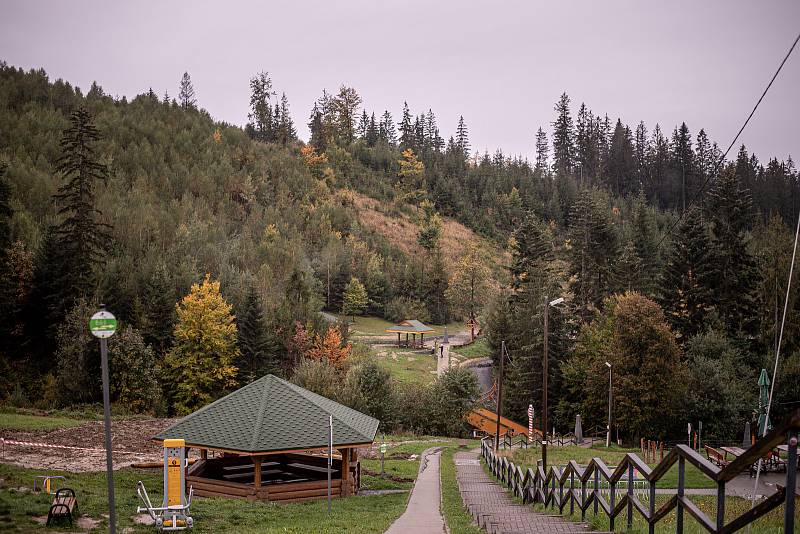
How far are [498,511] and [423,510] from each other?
4.04 metres

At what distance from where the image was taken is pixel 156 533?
14.0 m

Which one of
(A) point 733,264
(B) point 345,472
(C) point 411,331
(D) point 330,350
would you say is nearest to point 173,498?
(B) point 345,472

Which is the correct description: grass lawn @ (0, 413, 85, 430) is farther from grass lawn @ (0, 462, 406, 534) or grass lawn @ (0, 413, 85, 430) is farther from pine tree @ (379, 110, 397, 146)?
pine tree @ (379, 110, 397, 146)

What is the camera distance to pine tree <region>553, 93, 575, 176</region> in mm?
152000

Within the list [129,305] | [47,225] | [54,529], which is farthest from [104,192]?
[54,529]

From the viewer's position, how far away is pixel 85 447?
88.6 feet

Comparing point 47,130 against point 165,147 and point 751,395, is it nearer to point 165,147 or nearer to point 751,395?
point 165,147

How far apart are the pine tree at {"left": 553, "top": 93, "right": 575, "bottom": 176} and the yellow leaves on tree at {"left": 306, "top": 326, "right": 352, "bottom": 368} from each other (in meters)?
105

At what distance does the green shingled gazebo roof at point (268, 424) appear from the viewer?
70.1ft

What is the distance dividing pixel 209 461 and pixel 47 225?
37.8 metres

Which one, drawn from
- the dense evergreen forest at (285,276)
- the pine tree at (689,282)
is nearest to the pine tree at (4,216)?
the dense evergreen forest at (285,276)

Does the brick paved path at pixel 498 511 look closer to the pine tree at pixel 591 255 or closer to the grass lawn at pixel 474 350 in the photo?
the pine tree at pixel 591 255

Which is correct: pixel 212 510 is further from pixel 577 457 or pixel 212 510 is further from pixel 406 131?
pixel 406 131

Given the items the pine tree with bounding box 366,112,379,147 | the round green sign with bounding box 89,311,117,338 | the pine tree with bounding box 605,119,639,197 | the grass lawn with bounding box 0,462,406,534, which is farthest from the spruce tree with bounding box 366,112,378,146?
the round green sign with bounding box 89,311,117,338
